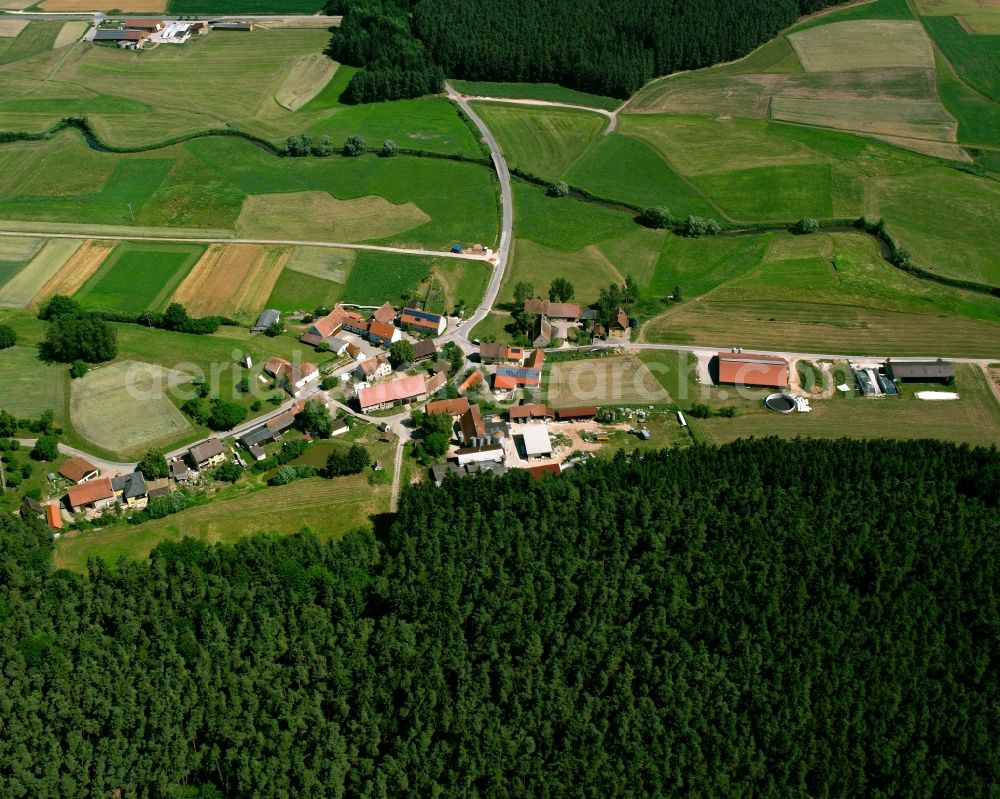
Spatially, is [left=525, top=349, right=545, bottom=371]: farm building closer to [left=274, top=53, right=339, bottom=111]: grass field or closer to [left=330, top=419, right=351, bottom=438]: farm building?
[left=330, top=419, right=351, bottom=438]: farm building

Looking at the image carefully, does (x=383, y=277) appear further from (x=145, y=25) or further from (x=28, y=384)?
(x=145, y=25)

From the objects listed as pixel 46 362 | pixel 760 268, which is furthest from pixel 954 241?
pixel 46 362

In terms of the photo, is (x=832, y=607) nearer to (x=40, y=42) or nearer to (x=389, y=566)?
(x=389, y=566)

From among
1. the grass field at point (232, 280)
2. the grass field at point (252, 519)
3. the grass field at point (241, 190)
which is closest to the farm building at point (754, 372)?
the grass field at point (241, 190)

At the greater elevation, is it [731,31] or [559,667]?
[731,31]

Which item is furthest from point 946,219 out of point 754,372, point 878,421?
point 754,372

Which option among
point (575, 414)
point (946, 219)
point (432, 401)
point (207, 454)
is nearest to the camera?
point (207, 454)

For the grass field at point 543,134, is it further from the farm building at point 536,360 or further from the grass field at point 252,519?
the grass field at point 252,519
